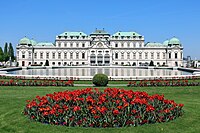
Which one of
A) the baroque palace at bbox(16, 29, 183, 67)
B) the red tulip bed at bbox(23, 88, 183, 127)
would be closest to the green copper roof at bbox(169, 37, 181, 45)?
the baroque palace at bbox(16, 29, 183, 67)

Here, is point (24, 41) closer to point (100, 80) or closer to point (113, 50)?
point (113, 50)

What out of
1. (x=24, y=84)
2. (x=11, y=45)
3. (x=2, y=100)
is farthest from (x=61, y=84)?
(x=11, y=45)

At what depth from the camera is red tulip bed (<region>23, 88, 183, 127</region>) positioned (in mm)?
9258

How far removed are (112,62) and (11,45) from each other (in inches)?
1759

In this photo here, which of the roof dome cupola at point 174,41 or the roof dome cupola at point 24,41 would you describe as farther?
the roof dome cupola at point 174,41

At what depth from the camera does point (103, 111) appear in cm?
909

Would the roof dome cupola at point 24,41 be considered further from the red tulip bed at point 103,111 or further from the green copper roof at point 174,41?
the red tulip bed at point 103,111

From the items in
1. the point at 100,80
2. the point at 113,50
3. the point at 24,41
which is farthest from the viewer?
the point at 113,50

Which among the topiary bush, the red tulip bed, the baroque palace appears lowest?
the red tulip bed

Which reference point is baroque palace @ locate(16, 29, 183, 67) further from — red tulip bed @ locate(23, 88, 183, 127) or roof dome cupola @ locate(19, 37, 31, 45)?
red tulip bed @ locate(23, 88, 183, 127)

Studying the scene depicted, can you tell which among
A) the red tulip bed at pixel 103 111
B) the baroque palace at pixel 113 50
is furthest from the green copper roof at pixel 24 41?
the red tulip bed at pixel 103 111

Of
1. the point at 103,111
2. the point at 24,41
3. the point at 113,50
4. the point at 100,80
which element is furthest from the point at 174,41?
the point at 103,111

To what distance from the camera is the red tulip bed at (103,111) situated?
30.4 ft

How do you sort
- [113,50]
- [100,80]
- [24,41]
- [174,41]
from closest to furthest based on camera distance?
[100,80] < [24,41] < [113,50] < [174,41]
